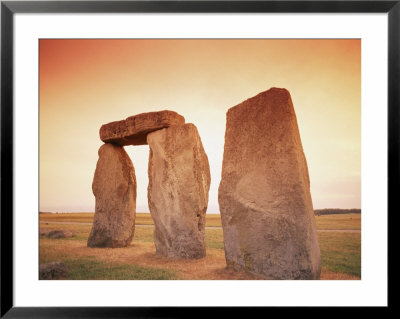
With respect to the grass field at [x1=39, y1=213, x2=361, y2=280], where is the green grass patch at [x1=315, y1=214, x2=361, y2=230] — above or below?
above

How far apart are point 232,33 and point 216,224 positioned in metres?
11.1

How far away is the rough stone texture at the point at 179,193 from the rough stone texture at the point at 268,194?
5.61 ft

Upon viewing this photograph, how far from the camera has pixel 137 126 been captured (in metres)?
7.41

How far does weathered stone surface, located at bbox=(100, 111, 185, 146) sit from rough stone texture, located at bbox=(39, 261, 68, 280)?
344 cm

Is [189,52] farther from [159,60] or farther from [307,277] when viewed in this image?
[307,277]

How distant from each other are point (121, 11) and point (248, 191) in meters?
2.74

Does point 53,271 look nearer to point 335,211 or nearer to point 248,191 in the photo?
point 248,191

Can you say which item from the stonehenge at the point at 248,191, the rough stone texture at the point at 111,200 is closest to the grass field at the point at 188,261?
the stonehenge at the point at 248,191

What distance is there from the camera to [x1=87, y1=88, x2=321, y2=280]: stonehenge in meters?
4.27

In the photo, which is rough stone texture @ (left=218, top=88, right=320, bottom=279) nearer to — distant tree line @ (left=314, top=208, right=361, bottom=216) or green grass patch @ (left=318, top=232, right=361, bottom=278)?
green grass patch @ (left=318, top=232, right=361, bottom=278)

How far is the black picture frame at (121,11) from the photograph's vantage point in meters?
3.82

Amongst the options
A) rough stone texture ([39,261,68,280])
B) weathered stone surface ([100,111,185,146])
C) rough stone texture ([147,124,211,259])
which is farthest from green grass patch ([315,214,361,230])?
rough stone texture ([39,261,68,280])

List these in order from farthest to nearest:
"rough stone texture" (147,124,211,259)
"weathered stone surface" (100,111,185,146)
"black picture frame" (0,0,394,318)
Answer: "weathered stone surface" (100,111,185,146)
"rough stone texture" (147,124,211,259)
"black picture frame" (0,0,394,318)

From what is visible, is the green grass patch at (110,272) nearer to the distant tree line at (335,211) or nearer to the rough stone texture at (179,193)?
the rough stone texture at (179,193)
